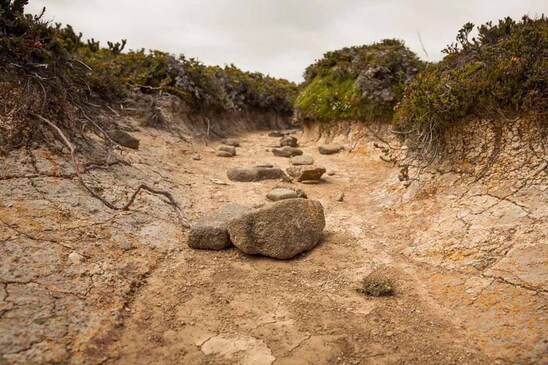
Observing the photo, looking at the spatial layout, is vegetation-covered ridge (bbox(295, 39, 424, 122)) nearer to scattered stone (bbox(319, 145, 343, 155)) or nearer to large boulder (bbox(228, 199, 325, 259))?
scattered stone (bbox(319, 145, 343, 155))

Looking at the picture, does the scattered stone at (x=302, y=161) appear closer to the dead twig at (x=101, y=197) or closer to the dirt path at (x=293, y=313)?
the dirt path at (x=293, y=313)

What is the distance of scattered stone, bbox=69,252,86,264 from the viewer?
12.1ft

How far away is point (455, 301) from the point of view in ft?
12.0

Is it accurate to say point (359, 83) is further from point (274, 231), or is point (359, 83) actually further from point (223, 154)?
point (274, 231)

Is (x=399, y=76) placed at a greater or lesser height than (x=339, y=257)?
greater

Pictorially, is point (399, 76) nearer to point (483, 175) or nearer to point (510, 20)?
point (510, 20)

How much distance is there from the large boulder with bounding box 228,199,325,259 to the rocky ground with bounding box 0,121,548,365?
6.1 inches

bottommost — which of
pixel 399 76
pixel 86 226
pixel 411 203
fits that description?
pixel 86 226

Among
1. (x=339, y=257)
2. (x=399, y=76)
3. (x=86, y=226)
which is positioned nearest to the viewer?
(x=86, y=226)

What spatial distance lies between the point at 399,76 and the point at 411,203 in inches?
252

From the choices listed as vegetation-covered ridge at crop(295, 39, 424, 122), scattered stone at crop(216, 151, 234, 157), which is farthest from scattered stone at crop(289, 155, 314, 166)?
vegetation-covered ridge at crop(295, 39, 424, 122)

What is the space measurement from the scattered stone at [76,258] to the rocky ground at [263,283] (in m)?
0.02

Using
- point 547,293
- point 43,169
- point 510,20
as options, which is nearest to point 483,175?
point 547,293

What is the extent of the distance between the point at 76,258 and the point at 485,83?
18.8 feet
